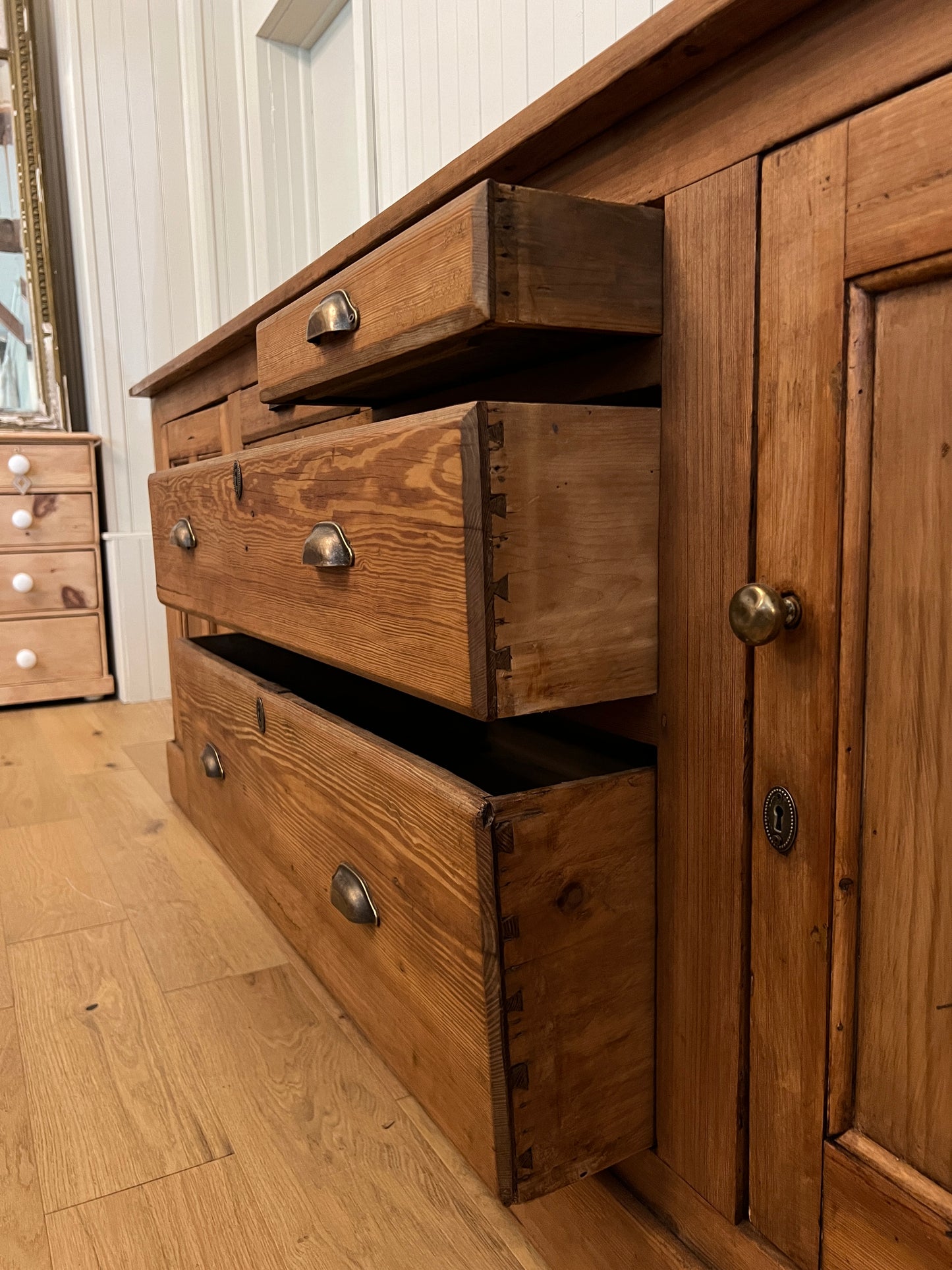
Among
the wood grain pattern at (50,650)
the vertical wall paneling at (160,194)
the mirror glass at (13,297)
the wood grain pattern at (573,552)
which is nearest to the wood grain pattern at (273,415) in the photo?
the wood grain pattern at (573,552)

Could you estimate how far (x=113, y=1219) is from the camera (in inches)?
29.5

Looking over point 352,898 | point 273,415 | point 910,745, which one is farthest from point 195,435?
point 910,745

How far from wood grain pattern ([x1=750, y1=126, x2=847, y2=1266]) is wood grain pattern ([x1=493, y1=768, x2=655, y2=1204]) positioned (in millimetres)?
89

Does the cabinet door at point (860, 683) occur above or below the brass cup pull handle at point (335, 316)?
below

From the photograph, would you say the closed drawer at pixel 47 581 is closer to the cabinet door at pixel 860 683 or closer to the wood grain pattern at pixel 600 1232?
the wood grain pattern at pixel 600 1232

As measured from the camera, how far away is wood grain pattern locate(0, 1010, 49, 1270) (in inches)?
28.1

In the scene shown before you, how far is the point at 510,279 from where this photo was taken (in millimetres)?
558

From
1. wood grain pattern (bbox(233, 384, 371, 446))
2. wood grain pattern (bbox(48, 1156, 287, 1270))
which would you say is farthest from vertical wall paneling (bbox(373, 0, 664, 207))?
wood grain pattern (bbox(48, 1156, 287, 1270))

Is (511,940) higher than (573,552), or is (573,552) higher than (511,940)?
(573,552)

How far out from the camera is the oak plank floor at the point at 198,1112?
729 millimetres

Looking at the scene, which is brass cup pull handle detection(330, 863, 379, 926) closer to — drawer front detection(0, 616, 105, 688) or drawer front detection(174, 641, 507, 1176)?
drawer front detection(174, 641, 507, 1176)

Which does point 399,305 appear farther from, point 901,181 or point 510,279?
point 901,181

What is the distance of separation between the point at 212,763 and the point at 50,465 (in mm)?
1585

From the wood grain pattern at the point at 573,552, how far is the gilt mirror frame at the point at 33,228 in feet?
7.96
